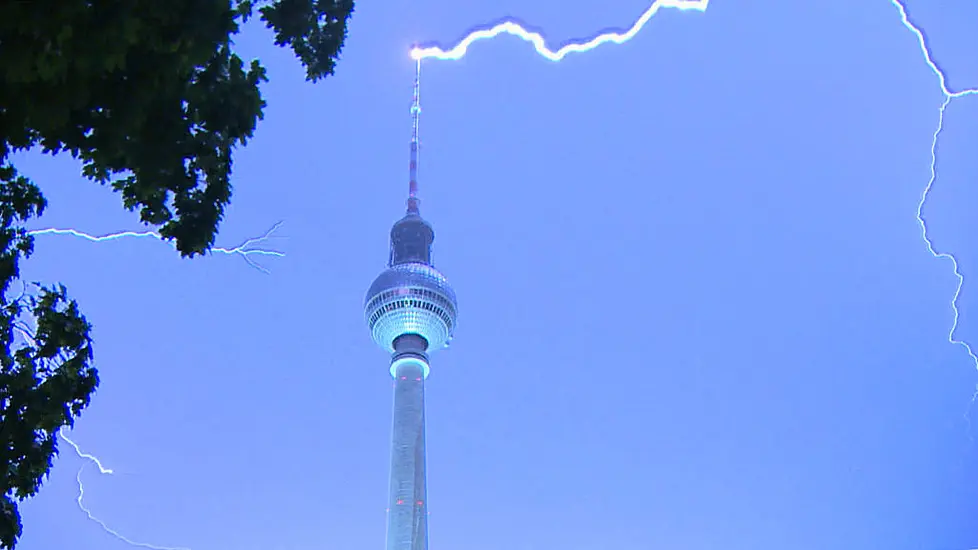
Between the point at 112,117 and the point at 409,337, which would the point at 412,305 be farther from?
the point at 112,117

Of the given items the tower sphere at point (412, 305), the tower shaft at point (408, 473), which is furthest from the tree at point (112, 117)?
the tower sphere at point (412, 305)

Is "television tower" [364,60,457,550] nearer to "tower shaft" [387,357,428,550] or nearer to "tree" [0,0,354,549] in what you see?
"tower shaft" [387,357,428,550]

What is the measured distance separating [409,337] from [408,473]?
20013mm

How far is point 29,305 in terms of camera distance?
52.0 feet

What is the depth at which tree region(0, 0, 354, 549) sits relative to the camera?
949 cm

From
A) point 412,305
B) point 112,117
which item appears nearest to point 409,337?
point 412,305

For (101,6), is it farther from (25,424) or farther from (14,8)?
(25,424)

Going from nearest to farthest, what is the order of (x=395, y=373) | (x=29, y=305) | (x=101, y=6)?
(x=101, y=6) < (x=29, y=305) < (x=395, y=373)

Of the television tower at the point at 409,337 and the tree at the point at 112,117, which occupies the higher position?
the television tower at the point at 409,337

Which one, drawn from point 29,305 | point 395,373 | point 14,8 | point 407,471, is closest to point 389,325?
point 395,373

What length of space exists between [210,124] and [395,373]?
109m

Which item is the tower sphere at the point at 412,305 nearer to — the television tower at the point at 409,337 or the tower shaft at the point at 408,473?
the television tower at the point at 409,337

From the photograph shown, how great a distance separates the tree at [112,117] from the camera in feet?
31.1

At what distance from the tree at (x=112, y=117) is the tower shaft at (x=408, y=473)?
9270 centimetres
